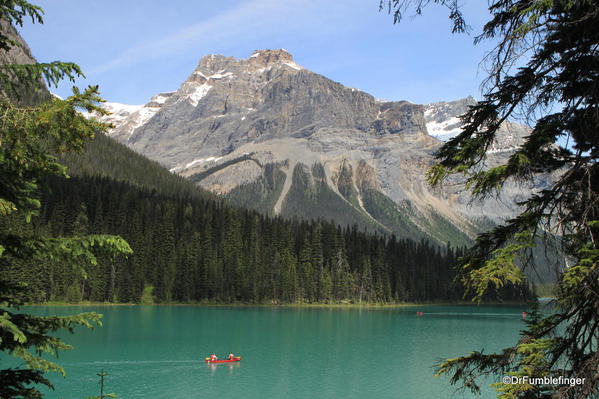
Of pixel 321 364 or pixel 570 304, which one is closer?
pixel 570 304

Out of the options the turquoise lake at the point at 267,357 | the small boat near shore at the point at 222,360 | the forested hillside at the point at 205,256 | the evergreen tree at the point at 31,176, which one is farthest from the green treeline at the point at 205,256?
the evergreen tree at the point at 31,176

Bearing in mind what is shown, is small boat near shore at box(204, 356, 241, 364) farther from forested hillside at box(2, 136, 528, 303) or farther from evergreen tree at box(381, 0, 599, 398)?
forested hillside at box(2, 136, 528, 303)

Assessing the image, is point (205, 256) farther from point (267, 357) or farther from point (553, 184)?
point (553, 184)

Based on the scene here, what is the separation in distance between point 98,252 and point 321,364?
4947cm

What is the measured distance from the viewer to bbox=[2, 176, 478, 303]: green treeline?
137 metres

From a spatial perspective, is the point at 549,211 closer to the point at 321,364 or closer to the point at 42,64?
the point at 42,64

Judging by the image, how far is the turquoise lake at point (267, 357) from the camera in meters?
43.0

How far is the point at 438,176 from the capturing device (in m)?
8.87

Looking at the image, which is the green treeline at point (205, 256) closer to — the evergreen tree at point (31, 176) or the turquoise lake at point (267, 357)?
the turquoise lake at point (267, 357)

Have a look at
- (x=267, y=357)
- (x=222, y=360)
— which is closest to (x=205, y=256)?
(x=267, y=357)

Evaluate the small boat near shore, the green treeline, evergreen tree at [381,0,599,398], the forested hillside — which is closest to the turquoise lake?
the small boat near shore

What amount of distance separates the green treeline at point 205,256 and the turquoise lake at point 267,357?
42284 mm

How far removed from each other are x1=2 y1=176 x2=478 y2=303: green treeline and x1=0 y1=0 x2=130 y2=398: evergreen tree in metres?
125

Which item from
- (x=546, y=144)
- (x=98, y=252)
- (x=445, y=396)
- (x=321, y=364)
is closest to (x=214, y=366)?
(x=321, y=364)
